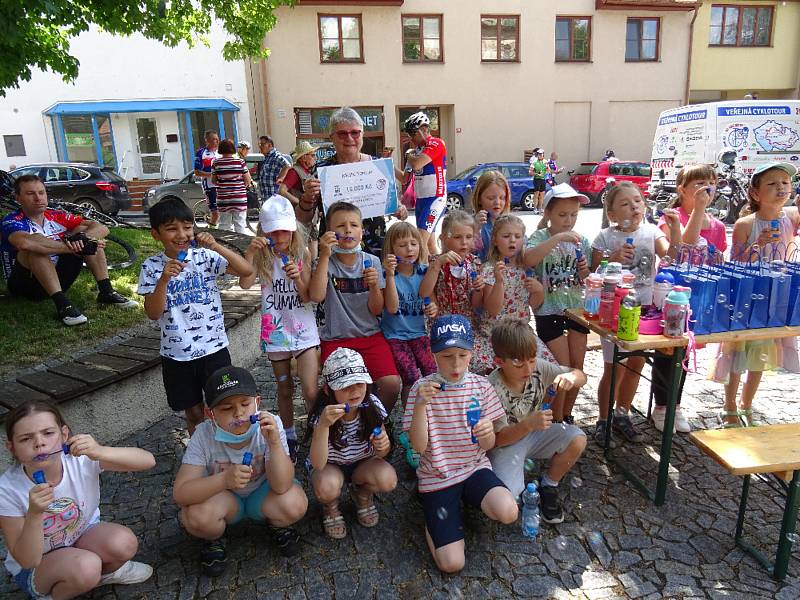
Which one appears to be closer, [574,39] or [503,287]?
[503,287]

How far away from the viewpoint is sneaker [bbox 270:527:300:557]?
275 centimetres

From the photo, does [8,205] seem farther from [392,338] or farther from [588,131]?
[588,131]

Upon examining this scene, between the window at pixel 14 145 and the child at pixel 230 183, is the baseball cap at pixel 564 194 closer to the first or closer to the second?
the child at pixel 230 183

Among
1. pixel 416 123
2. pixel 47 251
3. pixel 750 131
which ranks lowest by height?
pixel 47 251

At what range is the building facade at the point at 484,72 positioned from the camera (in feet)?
64.7

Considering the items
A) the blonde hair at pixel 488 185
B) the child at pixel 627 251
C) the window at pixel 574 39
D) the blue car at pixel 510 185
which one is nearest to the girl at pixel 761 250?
the child at pixel 627 251

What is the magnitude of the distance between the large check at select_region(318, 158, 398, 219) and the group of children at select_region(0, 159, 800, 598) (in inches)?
19.8

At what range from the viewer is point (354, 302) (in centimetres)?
356

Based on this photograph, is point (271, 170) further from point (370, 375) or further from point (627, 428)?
point (627, 428)

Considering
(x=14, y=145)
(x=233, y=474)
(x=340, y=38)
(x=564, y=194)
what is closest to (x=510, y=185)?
(x=340, y=38)

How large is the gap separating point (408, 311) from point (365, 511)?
124 cm

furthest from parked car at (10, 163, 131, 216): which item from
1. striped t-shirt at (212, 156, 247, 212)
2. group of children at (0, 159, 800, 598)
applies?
group of children at (0, 159, 800, 598)

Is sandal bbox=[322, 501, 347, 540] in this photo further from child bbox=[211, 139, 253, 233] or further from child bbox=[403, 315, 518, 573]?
child bbox=[211, 139, 253, 233]

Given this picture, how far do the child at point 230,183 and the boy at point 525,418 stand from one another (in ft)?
26.6
